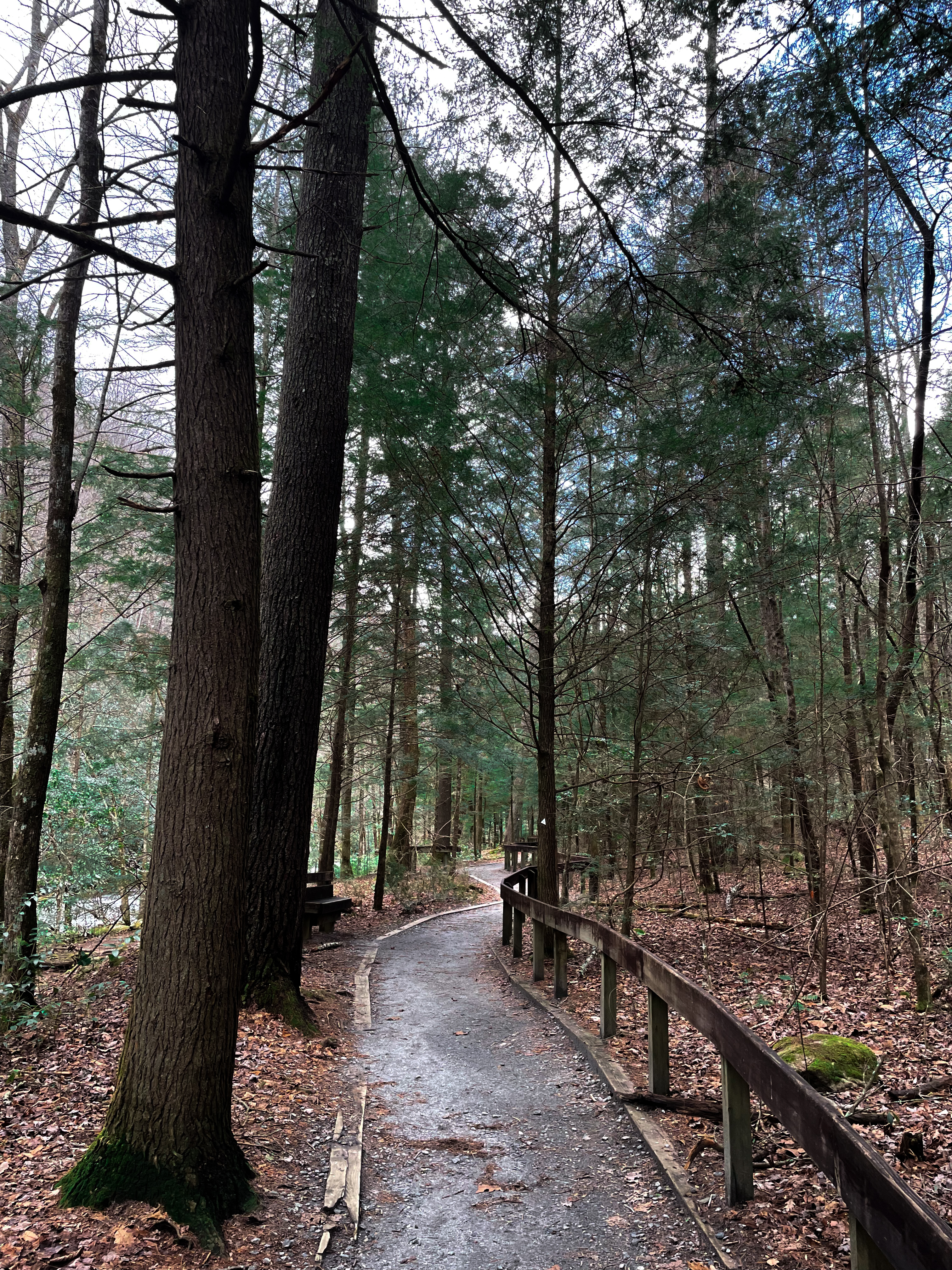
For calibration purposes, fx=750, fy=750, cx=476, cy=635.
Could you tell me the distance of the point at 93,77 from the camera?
11.3ft

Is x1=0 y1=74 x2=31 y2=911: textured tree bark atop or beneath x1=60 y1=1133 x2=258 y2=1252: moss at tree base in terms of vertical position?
atop

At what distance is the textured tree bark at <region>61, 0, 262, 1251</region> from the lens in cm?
Answer: 331

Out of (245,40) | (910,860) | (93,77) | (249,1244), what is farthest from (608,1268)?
(245,40)

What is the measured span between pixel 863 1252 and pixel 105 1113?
386 cm

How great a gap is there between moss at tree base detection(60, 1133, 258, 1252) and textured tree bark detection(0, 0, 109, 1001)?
3006mm

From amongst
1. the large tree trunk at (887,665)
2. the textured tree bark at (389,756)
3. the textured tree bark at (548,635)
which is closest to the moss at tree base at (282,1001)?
the textured tree bark at (548,635)

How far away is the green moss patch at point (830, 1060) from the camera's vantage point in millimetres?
5004

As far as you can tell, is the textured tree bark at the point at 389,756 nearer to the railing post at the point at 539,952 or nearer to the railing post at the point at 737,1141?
the railing post at the point at 539,952

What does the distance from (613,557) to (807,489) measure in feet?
9.42

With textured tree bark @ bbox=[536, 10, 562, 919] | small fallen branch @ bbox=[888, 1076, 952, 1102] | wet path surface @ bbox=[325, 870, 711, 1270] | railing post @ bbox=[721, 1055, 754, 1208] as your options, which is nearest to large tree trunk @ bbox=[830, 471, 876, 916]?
small fallen branch @ bbox=[888, 1076, 952, 1102]

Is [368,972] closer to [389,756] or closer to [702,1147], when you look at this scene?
[389,756]

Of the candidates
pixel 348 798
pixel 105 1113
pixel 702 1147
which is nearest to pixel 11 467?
pixel 105 1113

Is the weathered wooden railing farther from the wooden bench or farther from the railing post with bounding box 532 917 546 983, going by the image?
the wooden bench

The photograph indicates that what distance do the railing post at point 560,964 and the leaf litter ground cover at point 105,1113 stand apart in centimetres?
201
